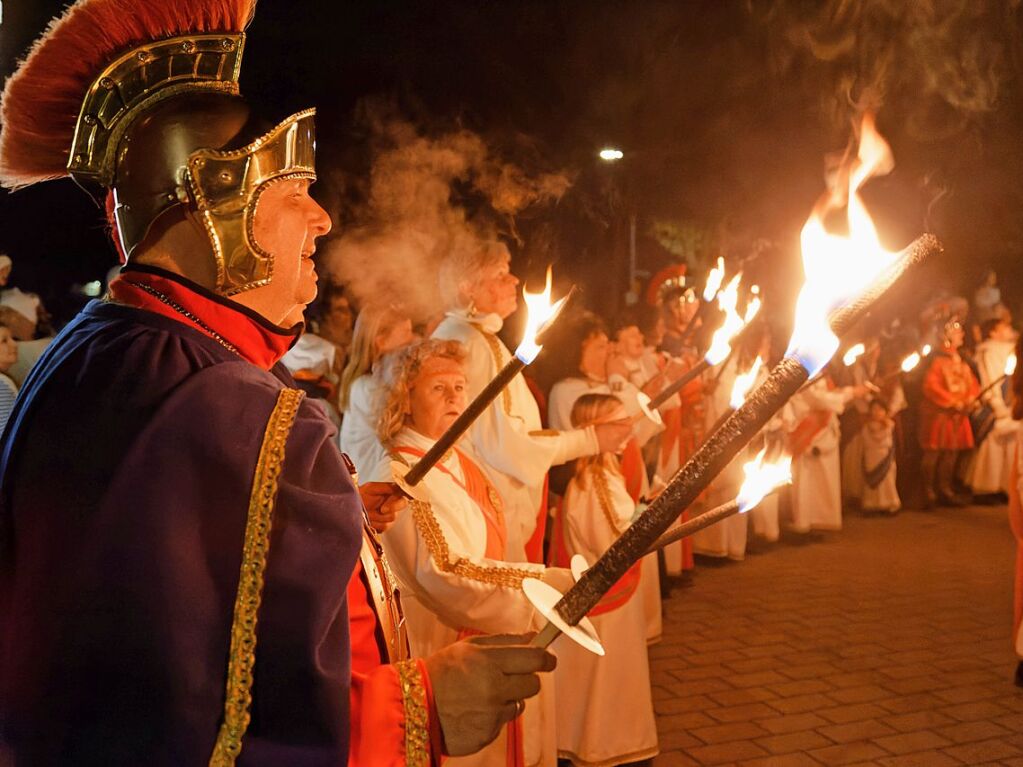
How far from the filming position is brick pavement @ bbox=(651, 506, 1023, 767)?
5059mm

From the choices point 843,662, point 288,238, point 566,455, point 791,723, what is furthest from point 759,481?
point 843,662

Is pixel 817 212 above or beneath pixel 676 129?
beneath

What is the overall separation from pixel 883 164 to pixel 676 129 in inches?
428

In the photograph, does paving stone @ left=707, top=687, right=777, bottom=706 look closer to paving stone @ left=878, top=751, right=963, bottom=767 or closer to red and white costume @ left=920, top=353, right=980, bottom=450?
paving stone @ left=878, top=751, right=963, bottom=767

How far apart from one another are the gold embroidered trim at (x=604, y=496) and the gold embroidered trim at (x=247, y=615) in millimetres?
3718

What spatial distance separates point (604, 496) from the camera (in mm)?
5137

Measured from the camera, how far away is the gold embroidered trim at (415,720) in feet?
5.52

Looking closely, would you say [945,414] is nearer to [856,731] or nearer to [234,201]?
[856,731]

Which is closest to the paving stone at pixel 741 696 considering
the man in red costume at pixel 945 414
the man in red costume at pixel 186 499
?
the man in red costume at pixel 186 499

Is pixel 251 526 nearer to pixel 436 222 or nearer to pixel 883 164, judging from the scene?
pixel 883 164

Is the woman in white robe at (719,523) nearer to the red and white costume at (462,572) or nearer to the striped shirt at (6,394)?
the red and white costume at (462,572)

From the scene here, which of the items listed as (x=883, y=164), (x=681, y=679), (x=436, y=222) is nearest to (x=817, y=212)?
(x=883, y=164)

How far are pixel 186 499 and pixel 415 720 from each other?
1.94ft

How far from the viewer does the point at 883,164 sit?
113 inches
